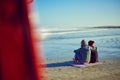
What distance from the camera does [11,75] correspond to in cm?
144

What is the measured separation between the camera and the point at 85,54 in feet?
36.7

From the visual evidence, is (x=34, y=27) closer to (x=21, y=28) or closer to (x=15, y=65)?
(x=21, y=28)

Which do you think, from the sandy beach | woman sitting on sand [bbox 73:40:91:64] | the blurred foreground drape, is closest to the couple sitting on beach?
woman sitting on sand [bbox 73:40:91:64]

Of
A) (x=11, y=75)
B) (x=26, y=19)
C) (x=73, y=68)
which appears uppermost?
(x=26, y=19)

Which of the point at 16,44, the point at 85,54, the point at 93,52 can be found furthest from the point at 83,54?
the point at 16,44

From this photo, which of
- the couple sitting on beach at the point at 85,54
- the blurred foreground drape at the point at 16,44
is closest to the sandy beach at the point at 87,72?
the couple sitting on beach at the point at 85,54

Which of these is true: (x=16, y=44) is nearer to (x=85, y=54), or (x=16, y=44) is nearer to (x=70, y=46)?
(x=85, y=54)

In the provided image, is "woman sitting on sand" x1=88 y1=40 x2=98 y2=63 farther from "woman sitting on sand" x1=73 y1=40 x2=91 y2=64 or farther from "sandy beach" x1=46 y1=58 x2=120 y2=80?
"sandy beach" x1=46 y1=58 x2=120 y2=80

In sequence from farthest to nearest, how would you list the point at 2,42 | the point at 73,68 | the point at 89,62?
the point at 89,62, the point at 73,68, the point at 2,42

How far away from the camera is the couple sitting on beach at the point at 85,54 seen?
11133 mm

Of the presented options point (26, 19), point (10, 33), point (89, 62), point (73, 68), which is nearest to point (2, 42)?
point (10, 33)

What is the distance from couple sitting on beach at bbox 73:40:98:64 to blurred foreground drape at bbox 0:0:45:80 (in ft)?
31.6

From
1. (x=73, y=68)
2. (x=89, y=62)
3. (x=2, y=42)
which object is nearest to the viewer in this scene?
(x=2, y=42)

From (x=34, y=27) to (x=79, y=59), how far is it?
9.97 m
